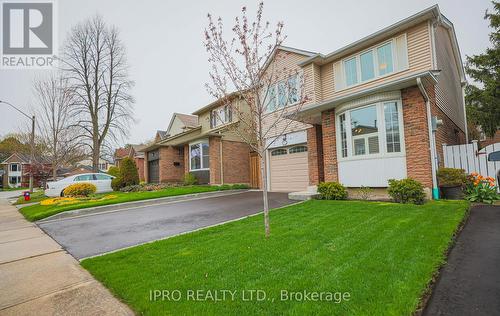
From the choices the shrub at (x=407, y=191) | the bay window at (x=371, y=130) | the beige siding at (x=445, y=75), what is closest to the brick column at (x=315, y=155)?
the bay window at (x=371, y=130)

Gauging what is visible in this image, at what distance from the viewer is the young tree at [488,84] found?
15164 mm

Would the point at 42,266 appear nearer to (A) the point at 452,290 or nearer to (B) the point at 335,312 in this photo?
(B) the point at 335,312

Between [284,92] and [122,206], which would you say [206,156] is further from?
[284,92]

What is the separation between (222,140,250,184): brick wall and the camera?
54.6 feet

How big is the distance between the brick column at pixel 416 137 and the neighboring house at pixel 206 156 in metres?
7.93

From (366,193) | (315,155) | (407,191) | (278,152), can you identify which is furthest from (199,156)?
(407,191)

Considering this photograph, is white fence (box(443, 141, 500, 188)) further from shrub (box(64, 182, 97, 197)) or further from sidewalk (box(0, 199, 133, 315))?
shrub (box(64, 182, 97, 197))

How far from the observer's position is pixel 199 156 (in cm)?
1825

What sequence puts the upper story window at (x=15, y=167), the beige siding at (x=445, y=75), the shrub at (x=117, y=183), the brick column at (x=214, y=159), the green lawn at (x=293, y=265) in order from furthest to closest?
A: 1. the upper story window at (x=15, y=167)
2. the shrub at (x=117, y=183)
3. the brick column at (x=214, y=159)
4. the beige siding at (x=445, y=75)
5. the green lawn at (x=293, y=265)

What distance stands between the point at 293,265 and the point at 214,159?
44.4 ft

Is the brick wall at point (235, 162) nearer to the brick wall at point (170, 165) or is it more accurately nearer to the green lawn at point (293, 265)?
the brick wall at point (170, 165)

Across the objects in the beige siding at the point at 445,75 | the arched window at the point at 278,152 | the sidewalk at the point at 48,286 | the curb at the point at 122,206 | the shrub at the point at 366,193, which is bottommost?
the sidewalk at the point at 48,286

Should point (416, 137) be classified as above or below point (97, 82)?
below

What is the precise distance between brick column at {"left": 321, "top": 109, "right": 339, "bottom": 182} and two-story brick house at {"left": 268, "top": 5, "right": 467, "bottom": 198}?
4 centimetres
